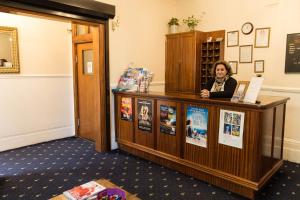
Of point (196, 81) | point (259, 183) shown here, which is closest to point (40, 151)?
point (196, 81)

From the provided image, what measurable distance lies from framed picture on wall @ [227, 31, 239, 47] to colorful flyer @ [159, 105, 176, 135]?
6.19 ft

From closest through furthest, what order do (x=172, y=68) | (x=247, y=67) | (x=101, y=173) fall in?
(x=101, y=173) → (x=247, y=67) → (x=172, y=68)

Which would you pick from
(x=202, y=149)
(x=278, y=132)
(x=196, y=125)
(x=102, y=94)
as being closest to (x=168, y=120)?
(x=196, y=125)

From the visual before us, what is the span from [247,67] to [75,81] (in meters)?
3.17

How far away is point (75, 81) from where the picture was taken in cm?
460

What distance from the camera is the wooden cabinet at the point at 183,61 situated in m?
4.39

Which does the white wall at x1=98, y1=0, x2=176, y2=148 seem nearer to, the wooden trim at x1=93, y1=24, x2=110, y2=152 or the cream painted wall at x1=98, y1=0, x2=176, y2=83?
the cream painted wall at x1=98, y1=0, x2=176, y2=83

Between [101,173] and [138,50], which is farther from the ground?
[138,50]

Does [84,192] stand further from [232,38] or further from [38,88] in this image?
[232,38]

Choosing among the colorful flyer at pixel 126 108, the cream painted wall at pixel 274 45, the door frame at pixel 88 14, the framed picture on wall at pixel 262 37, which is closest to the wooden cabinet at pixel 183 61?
the cream painted wall at pixel 274 45

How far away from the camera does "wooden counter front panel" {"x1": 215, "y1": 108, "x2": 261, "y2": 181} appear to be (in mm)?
2355

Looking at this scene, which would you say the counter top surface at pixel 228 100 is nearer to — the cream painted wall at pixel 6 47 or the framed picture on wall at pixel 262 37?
the framed picture on wall at pixel 262 37

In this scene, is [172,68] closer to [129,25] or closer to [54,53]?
[129,25]

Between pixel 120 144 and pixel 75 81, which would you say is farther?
pixel 75 81
